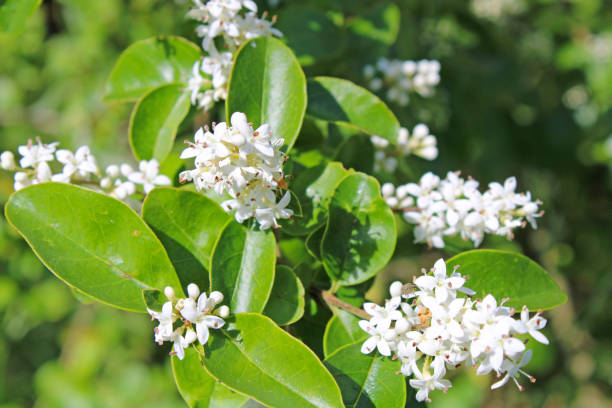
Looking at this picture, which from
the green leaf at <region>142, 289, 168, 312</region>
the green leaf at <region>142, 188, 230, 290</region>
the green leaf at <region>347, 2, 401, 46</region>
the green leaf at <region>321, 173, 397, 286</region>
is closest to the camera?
the green leaf at <region>142, 289, 168, 312</region>

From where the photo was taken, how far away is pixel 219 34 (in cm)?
162

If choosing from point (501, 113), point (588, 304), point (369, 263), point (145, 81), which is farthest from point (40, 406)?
point (588, 304)

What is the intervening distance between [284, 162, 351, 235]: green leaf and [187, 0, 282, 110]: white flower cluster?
370mm

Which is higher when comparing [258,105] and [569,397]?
[258,105]

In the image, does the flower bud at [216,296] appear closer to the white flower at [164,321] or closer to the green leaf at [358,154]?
the white flower at [164,321]

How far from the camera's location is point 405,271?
562cm

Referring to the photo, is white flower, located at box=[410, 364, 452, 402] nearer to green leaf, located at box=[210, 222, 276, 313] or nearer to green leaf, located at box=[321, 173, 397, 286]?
green leaf, located at box=[321, 173, 397, 286]

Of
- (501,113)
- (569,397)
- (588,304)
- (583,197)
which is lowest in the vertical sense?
(569,397)

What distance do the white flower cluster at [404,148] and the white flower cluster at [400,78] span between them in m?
0.34

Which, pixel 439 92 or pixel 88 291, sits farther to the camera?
pixel 439 92

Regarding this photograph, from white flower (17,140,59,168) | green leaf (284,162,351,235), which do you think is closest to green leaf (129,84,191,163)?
white flower (17,140,59,168)

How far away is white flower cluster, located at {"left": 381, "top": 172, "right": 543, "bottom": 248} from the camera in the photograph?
5.34 feet

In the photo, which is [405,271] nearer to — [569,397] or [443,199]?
[569,397]

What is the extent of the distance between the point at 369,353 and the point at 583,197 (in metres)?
4.16
